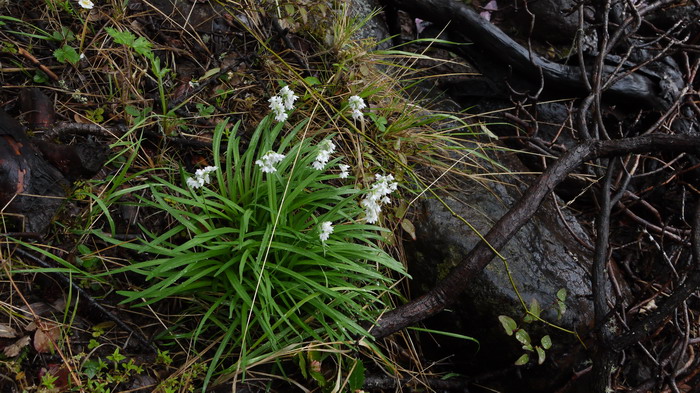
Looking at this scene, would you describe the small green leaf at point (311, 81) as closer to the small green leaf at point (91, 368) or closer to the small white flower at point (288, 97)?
the small white flower at point (288, 97)

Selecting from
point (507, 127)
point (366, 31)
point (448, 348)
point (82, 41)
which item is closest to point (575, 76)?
point (507, 127)

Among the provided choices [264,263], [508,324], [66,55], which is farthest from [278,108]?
[508,324]

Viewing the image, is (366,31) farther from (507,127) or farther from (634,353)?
(634,353)

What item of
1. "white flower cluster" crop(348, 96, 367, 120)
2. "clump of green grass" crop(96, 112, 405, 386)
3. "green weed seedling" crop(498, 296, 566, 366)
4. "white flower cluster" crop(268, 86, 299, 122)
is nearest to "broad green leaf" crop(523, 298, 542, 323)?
"green weed seedling" crop(498, 296, 566, 366)

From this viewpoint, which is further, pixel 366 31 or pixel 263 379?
pixel 366 31

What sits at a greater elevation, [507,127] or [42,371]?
[507,127]

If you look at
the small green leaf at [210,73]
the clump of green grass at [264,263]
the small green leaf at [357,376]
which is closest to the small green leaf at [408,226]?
the clump of green grass at [264,263]
